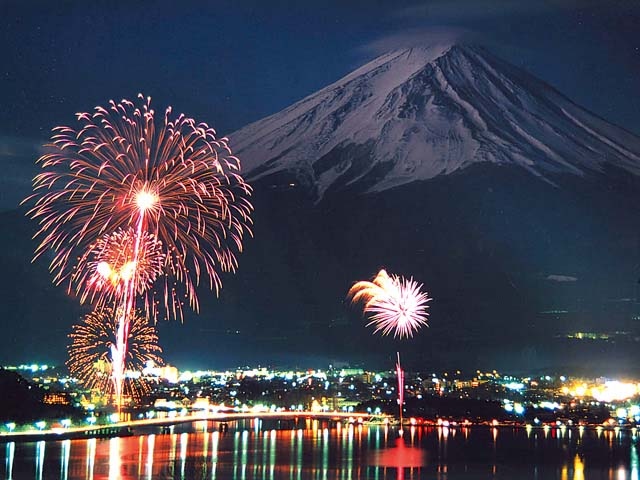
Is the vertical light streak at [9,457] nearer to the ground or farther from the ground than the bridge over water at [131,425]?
nearer to the ground

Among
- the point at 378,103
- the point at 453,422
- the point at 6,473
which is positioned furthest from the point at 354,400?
the point at 6,473

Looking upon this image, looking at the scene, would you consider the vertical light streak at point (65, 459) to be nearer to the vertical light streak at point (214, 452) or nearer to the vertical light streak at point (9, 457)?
the vertical light streak at point (9, 457)

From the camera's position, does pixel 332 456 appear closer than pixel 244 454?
Yes

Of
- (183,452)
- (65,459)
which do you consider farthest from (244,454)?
(65,459)

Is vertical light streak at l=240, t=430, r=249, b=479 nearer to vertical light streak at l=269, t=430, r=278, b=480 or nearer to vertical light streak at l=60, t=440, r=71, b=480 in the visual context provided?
vertical light streak at l=269, t=430, r=278, b=480

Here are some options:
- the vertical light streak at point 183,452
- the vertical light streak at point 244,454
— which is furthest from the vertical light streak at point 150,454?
the vertical light streak at point 244,454

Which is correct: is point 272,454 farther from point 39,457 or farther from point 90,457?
point 39,457

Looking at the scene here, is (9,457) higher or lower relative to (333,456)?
lower
